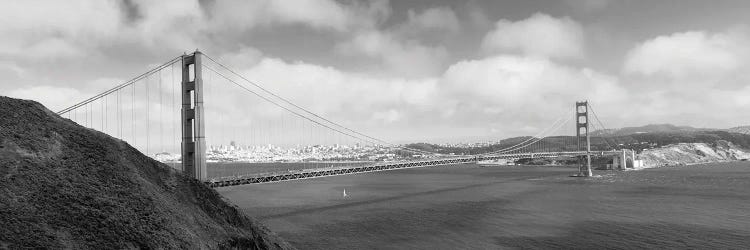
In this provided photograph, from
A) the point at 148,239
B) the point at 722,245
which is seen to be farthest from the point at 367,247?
the point at 722,245

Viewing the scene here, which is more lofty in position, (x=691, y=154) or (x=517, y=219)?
(x=691, y=154)

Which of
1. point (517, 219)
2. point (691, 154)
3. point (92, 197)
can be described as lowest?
point (517, 219)

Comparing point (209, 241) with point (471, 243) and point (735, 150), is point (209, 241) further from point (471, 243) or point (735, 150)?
point (735, 150)

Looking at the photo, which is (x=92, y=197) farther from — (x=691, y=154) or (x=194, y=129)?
(x=691, y=154)

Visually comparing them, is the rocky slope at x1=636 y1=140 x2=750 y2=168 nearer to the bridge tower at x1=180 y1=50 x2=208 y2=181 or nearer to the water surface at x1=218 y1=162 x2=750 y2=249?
the water surface at x1=218 y1=162 x2=750 y2=249

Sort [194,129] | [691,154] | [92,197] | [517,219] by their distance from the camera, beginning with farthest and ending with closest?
[691,154]
[517,219]
[194,129]
[92,197]

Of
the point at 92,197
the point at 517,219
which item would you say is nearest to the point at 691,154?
the point at 517,219
